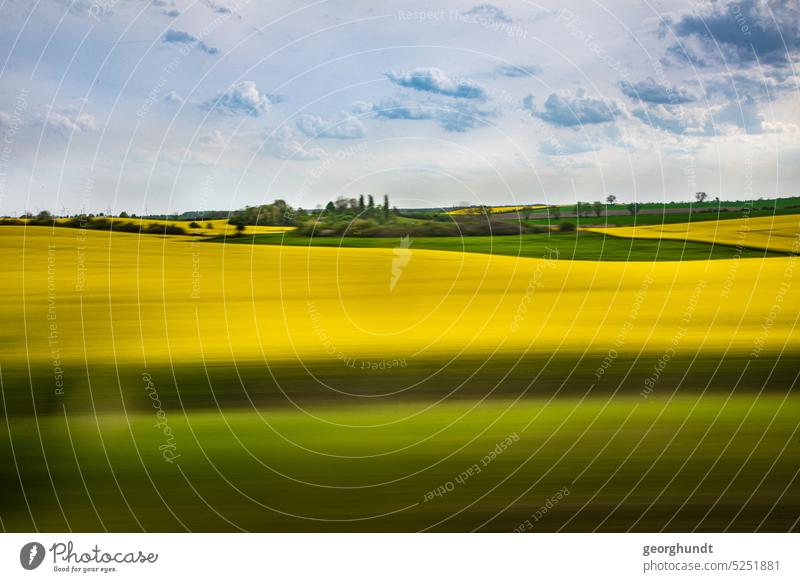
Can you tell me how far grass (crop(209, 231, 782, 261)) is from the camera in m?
8.79

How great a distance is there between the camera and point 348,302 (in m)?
8.01

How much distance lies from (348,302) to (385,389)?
173 centimetres

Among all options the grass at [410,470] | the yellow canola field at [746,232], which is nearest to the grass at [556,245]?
the yellow canola field at [746,232]

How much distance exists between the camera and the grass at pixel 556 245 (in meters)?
8.79

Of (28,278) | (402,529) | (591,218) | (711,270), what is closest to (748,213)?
(711,270)

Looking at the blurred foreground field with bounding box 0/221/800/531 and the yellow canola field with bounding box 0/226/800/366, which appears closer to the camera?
the blurred foreground field with bounding box 0/221/800/531

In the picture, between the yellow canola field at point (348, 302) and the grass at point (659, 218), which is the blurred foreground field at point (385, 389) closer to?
the yellow canola field at point (348, 302)

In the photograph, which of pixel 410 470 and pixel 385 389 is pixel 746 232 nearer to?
pixel 385 389

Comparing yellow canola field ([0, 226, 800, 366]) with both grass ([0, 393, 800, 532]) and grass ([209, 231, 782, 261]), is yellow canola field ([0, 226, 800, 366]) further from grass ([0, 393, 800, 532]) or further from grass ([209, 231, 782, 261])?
grass ([0, 393, 800, 532])

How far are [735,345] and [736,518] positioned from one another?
11.2 feet

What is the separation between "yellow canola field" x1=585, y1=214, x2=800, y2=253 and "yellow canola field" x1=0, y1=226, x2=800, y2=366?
1.74 ft

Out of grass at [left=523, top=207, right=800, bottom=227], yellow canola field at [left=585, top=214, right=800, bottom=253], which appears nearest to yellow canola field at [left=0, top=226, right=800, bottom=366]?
yellow canola field at [left=585, top=214, right=800, bottom=253]

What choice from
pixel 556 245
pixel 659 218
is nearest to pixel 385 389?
pixel 556 245

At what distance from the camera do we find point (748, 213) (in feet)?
32.7
